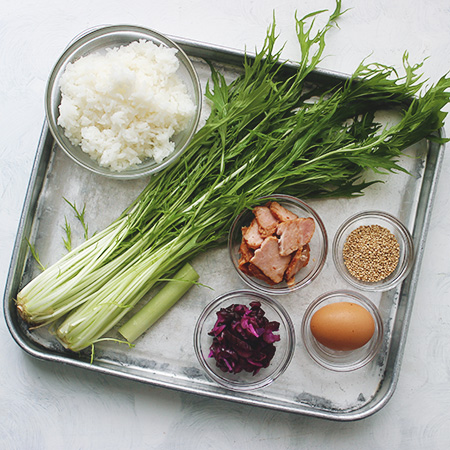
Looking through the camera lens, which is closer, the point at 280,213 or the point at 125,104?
the point at 125,104

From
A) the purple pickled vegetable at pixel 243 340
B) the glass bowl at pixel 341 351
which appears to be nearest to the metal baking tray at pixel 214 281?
the glass bowl at pixel 341 351

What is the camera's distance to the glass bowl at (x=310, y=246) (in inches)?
70.1

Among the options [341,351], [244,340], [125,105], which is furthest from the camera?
[341,351]

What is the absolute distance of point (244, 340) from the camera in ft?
5.58

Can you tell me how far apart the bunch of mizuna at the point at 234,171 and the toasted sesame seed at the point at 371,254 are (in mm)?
196

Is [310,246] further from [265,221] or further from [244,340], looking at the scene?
[244,340]

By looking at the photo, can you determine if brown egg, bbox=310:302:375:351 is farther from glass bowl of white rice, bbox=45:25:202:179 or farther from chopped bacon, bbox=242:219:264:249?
glass bowl of white rice, bbox=45:25:202:179

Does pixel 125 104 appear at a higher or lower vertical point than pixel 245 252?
higher

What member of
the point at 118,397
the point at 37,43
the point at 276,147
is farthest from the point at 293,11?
the point at 118,397

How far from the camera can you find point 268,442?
1.90 m

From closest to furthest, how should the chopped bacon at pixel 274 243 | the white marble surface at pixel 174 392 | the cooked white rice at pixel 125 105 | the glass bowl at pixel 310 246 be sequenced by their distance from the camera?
the cooked white rice at pixel 125 105 → the chopped bacon at pixel 274 243 → the glass bowl at pixel 310 246 → the white marble surface at pixel 174 392

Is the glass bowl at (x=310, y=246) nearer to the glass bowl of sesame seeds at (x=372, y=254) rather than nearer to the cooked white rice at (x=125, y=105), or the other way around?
the glass bowl of sesame seeds at (x=372, y=254)

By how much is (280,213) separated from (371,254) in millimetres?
450

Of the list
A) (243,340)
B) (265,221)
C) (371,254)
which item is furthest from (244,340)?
(371,254)
